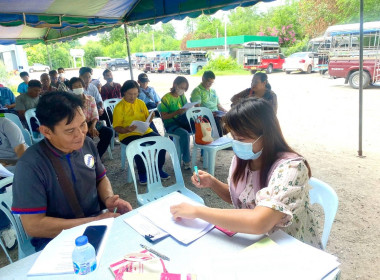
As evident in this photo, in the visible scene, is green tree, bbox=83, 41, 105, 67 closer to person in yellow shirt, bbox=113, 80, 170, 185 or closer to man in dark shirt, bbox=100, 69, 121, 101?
man in dark shirt, bbox=100, 69, 121, 101

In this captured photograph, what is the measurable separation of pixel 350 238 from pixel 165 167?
2639mm

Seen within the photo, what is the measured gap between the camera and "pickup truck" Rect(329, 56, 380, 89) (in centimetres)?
1020

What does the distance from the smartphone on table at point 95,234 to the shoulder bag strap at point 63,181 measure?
32 centimetres

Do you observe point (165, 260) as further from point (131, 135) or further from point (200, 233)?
point (131, 135)

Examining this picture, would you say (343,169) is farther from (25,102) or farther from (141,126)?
(25,102)

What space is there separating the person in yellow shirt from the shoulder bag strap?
2.10 m

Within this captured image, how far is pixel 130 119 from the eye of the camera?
3.83m

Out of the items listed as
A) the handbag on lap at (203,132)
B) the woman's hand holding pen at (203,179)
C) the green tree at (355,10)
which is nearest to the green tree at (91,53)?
the green tree at (355,10)

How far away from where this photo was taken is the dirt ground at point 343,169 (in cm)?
232

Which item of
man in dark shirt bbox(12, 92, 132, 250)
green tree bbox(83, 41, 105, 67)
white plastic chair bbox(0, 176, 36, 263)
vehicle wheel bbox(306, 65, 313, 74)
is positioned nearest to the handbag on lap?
man in dark shirt bbox(12, 92, 132, 250)

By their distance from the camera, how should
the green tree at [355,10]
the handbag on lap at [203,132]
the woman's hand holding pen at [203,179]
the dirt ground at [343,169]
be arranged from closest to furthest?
the woman's hand holding pen at [203,179] → the dirt ground at [343,169] → the handbag on lap at [203,132] → the green tree at [355,10]

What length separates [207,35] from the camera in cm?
4406

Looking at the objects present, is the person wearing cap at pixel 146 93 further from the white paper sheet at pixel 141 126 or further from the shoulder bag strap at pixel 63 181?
the shoulder bag strap at pixel 63 181

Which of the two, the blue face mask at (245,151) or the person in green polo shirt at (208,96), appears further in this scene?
the person in green polo shirt at (208,96)
